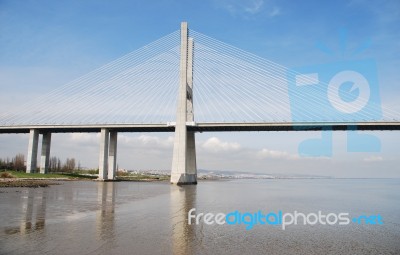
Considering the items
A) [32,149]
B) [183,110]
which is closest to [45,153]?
[32,149]

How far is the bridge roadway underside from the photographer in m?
59.8

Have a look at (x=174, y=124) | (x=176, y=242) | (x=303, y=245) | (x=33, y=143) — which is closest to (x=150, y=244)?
(x=176, y=242)

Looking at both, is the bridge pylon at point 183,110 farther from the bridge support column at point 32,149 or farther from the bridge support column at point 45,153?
the bridge support column at point 32,149

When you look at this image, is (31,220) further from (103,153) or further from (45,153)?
(45,153)

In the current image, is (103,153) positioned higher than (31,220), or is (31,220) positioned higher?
(103,153)

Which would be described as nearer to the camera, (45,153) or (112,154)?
(112,154)

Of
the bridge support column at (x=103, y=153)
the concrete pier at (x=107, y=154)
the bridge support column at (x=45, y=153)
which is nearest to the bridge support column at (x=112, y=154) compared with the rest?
the concrete pier at (x=107, y=154)

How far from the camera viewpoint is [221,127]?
6512cm

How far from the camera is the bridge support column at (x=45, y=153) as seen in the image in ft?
244

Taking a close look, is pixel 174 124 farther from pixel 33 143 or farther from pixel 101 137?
pixel 33 143

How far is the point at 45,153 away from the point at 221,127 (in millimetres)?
38729

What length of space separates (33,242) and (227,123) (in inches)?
2101

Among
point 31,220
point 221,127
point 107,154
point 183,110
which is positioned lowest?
point 31,220

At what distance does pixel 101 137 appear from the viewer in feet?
230
